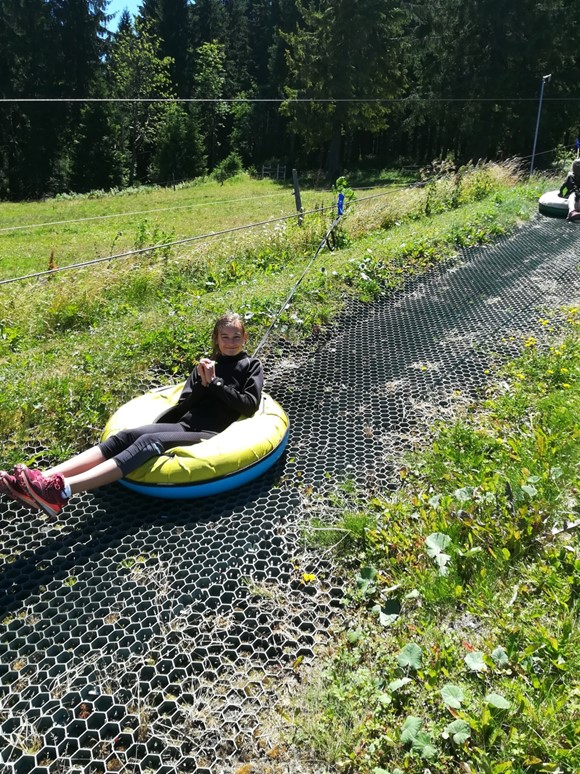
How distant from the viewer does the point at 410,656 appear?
1993mm

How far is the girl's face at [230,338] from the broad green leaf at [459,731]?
2281 millimetres

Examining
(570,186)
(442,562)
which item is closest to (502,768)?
(442,562)

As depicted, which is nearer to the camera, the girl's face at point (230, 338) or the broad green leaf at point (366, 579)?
the broad green leaf at point (366, 579)

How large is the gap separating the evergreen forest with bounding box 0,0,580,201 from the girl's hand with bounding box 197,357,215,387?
1524 cm

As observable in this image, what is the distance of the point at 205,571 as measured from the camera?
2547 mm

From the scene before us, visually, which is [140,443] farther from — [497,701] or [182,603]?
[497,701]

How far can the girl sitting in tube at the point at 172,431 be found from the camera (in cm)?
254

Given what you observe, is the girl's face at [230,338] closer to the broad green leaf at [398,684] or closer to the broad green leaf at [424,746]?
the broad green leaf at [398,684]

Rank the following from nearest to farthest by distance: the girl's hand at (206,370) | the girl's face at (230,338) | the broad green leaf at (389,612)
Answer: the broad green leaf at (389,612) → the girl's hand at (206,370) → the girl's face at (230,338)

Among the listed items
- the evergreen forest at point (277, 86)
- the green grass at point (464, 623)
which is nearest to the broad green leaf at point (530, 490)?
the green grass at point (464, 623)

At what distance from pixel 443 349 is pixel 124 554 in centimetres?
316

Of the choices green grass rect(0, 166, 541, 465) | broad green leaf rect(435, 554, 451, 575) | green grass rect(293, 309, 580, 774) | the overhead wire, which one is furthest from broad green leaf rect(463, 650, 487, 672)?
the overhead wire

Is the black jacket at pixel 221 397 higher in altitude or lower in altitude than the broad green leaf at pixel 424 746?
higher

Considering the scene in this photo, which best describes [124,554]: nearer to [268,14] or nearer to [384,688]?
[384,688]
